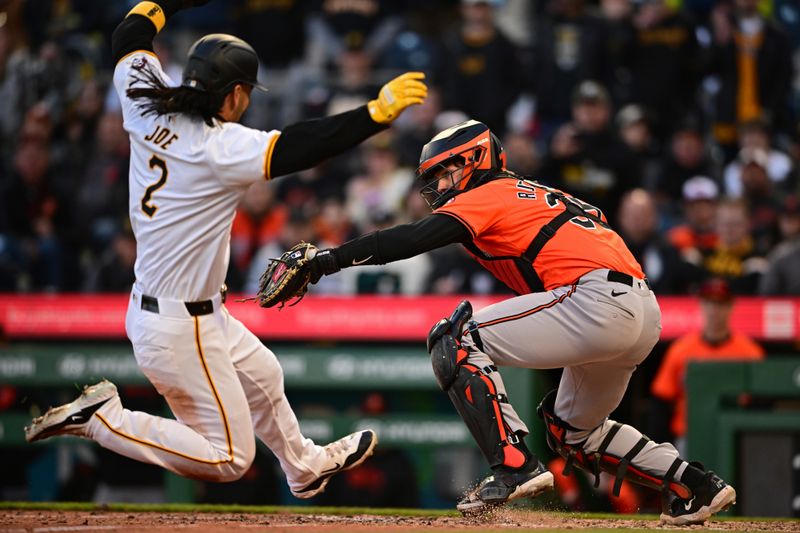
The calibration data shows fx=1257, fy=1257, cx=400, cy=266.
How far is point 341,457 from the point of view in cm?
603

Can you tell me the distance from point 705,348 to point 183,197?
4.49 meters

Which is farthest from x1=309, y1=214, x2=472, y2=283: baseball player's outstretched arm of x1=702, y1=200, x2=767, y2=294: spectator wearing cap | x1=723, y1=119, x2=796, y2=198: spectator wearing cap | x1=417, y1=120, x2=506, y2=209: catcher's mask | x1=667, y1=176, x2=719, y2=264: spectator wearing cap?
x1=723, y1=119, x2=796, y2=198: spectator wearing cap

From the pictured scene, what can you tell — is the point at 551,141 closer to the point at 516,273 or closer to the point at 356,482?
the point at 356,482

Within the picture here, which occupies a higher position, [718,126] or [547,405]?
[718,126]

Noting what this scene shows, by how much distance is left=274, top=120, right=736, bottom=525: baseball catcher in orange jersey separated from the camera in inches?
212

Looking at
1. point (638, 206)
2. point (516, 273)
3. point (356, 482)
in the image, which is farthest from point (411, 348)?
point (516, 273)

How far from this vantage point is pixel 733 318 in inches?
338

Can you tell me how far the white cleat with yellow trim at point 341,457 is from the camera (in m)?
6.02

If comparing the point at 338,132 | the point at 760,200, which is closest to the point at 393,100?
the point at 338,132

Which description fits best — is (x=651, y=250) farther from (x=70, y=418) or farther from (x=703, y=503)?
(x=70, y=418)

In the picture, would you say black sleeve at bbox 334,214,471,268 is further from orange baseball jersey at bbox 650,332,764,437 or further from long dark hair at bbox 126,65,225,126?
orange baseball jersey at bbox 650,332,764,437

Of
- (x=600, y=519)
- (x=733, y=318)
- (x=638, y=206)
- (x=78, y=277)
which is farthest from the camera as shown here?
(x=78, y=277)

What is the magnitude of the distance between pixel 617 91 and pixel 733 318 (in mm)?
3233

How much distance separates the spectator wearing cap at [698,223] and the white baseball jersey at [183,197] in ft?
16.3
